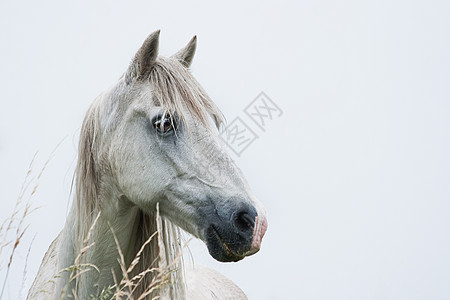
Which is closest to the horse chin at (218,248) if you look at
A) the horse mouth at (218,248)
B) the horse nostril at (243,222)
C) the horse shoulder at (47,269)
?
the horse mouth at (218,248)

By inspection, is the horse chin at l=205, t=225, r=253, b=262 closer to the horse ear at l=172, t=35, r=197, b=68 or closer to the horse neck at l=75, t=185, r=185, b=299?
the horse neck at l=75, t=185, r=185, b=299

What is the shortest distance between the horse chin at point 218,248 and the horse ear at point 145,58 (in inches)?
41.1

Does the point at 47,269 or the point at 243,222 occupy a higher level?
the point at 243,222

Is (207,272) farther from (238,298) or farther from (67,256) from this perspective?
(67,256)

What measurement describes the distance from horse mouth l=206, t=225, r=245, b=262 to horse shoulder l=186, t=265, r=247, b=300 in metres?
1.11

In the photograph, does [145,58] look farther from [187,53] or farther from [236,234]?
[236,234]

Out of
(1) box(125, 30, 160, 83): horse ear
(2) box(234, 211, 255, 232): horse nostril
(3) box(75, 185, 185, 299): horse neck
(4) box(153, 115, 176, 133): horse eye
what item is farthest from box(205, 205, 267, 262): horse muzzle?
(1) box(125, 30, 160, 83): horse ear

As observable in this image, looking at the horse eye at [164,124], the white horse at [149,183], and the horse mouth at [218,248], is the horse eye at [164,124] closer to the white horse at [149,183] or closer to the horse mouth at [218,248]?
the white horse at [149,183]

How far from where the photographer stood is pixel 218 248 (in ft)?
8.27

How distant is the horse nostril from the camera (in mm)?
2387

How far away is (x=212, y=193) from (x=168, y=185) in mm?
283

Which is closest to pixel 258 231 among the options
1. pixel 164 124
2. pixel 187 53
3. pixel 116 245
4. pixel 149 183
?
pixel 149 183

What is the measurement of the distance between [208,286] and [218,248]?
2.06 metres

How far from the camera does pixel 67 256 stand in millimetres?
2953
